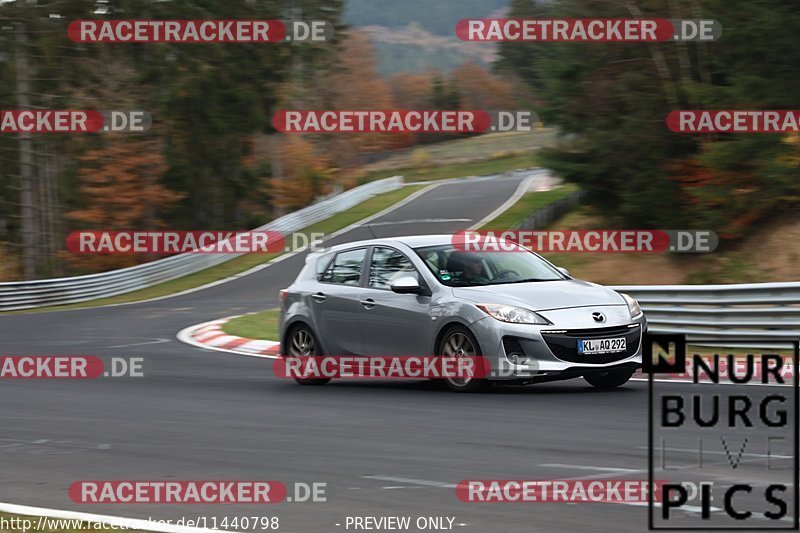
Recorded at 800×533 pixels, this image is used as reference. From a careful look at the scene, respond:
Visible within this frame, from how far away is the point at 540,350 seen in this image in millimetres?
11469

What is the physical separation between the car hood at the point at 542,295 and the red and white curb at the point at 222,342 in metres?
6.17

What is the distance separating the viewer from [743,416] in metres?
9.64

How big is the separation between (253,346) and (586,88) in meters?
18.3

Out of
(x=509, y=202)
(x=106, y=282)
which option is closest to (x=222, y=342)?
(x=106, y=282)

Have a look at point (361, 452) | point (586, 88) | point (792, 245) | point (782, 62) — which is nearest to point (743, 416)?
point (361, 452)

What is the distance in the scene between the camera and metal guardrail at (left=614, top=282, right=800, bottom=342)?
1423 centimetres

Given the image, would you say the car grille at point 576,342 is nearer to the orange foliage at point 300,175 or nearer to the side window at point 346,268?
the side window at point 346,268

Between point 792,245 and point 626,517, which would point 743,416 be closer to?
point 626,517

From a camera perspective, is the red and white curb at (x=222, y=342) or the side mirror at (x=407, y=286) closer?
the side mirror at (x=407, y=286)

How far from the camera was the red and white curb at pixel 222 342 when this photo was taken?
1855cm

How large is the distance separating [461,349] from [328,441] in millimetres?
2821
